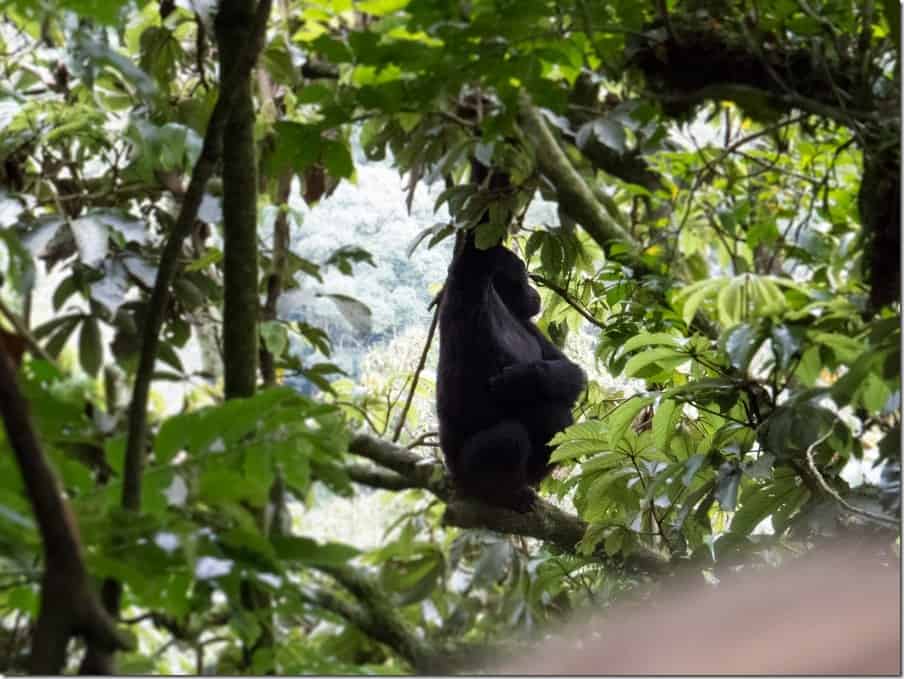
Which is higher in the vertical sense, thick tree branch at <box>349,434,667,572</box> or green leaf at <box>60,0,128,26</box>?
green leaf at <box>60,0,128,26</box>

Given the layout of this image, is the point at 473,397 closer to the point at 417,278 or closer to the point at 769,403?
the point at 417,278

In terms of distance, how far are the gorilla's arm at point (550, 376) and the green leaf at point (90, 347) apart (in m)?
0.69

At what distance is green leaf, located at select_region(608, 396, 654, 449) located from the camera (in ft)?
4.26

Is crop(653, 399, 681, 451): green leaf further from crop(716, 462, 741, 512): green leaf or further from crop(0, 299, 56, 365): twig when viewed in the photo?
crop(0, 299, 56, 365): twig

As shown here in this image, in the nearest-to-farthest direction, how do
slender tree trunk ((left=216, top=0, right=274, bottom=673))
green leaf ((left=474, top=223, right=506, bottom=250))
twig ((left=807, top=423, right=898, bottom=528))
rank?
slender tree trunk ((left=216, top=0, right=274, bottom=673)) < twig ((left=807, top=423, right=898, bottom=528)) < green leaf ((left=474, top=223, right=506, bottom=250))

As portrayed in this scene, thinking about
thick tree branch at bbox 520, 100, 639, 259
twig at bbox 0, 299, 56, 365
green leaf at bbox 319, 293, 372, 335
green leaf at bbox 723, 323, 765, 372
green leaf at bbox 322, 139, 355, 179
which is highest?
thick tree branch at bbox 520, 100, 639, 259

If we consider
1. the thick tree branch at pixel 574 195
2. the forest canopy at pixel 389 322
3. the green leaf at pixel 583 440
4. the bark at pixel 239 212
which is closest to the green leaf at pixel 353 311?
the forest canopy at pixel 389 322

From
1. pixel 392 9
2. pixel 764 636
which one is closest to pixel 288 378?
pixel 392 9

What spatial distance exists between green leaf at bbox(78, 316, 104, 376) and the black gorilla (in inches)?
19.8

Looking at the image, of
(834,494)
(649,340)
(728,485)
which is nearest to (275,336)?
(649,340)

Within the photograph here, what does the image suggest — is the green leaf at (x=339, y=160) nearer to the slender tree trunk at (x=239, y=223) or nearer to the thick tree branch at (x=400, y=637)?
the slender tree trunk at (x=239, y=223)

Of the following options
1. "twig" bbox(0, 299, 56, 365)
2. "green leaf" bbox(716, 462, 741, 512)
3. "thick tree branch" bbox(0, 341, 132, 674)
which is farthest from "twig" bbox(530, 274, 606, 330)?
"thick tree branch" bbox(0, 341, 132, 674)

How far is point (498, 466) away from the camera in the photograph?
1557 mm

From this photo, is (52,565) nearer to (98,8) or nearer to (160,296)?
(160,296)
